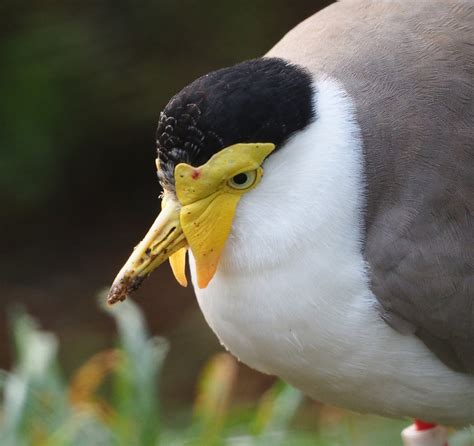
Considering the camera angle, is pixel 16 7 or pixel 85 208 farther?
pixel 85 208

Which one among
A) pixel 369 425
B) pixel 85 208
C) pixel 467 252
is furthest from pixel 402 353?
pixel 85 208

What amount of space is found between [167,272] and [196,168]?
13.0 feet

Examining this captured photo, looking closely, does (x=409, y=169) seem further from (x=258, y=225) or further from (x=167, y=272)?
(x=167, y=272)

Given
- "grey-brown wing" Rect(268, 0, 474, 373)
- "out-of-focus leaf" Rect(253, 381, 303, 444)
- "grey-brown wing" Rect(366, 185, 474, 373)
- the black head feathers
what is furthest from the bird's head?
"out-of-focus leaf" Rect(253, 381, 303, 444)

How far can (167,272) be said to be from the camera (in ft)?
22.5

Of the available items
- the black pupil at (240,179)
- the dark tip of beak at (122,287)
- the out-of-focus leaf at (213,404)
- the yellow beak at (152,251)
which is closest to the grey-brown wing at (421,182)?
the black pupil at (240,179)

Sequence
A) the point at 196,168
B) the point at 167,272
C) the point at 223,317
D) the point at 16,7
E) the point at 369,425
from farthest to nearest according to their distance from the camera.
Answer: the point at 167,272 → the point at 16,7 → the point at 369,425 → the point at 223,317 → the point at 196,168

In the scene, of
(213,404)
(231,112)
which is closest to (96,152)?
(213,404)

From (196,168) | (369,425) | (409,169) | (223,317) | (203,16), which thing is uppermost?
(196,168)

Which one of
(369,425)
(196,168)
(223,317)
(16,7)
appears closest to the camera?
(196,168)

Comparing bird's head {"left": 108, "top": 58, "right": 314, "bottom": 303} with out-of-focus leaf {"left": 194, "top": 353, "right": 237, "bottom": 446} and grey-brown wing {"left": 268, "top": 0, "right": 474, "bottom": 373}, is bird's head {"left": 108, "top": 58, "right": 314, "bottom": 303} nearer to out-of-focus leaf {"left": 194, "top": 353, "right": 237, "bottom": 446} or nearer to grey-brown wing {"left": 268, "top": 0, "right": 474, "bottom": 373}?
grey-brown wing {"left": 268, "top": 0, "right": 474, "bottom": 373}

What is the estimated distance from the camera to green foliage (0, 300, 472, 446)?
3.87 meters

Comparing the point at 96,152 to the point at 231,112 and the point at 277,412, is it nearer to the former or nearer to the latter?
the point at 277,412

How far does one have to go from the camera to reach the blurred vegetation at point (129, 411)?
3.87 meters
